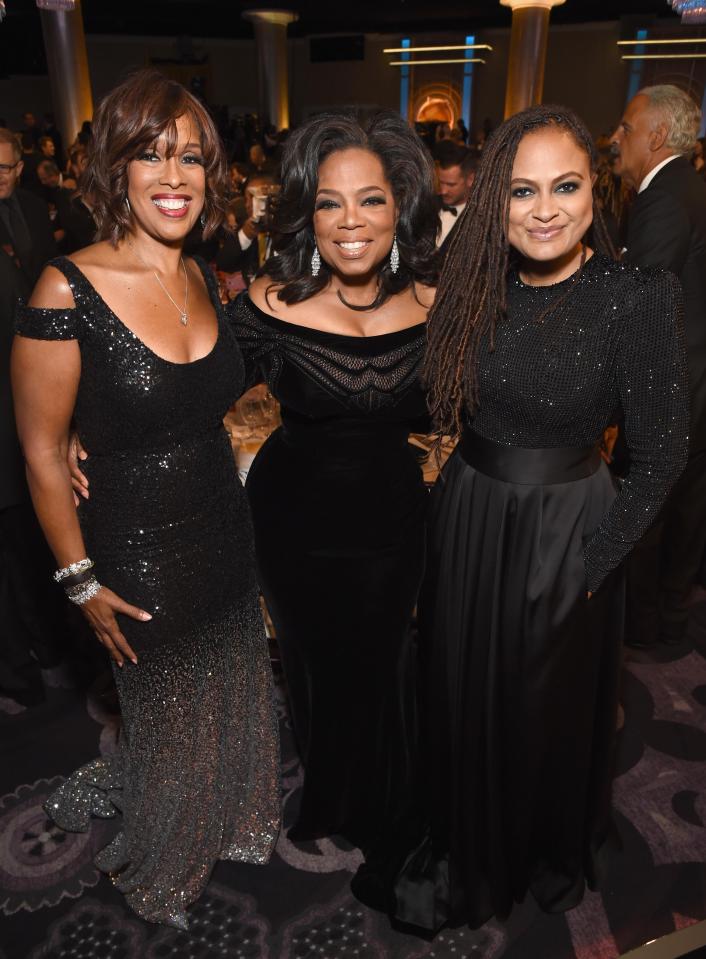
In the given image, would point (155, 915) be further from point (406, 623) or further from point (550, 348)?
point (550, 348)

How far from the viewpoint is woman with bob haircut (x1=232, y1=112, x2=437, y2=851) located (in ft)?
5.66

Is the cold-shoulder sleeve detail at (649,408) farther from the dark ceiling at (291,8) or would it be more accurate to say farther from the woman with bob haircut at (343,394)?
the dark ceiling at (291,8)

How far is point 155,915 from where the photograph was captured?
1.95m

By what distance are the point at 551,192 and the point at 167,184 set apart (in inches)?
28.5

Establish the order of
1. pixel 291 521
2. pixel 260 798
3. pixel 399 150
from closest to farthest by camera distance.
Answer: pixel 399 150, pixel 291 521, pixel 260 798

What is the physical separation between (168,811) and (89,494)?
0.89m

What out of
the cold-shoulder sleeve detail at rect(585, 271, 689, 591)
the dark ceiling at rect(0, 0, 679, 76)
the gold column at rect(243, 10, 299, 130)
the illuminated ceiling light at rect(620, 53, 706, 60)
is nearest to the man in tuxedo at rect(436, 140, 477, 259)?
the cold-shoulder sleeve detail at rect(585, 271, 689, 591)

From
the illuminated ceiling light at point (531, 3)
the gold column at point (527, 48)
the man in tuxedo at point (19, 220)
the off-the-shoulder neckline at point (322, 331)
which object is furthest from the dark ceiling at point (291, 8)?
the off-the-shoulder neckline at point (322, 331)

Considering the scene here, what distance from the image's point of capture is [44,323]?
1378mm

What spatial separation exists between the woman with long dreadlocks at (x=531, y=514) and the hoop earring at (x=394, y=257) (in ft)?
0.97

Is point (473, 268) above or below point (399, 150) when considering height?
below

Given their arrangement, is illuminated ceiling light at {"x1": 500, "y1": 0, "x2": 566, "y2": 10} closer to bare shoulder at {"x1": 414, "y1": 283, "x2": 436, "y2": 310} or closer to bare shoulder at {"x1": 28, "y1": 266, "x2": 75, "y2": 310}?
bare shoulder at {"x1": 414, "y1": 283, "x2": 436, "y2": 310}

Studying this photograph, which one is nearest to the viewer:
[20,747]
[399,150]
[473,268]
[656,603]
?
[473,268]

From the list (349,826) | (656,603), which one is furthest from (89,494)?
(656,603)
